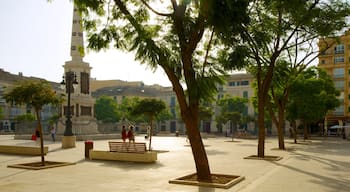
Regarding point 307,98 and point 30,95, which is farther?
point 307,98

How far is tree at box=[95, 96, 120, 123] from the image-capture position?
77.2m

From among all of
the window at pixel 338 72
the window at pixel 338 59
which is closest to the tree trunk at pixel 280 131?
the window at pixel 338 72

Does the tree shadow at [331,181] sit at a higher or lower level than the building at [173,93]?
lower

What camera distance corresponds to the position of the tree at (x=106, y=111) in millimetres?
77250

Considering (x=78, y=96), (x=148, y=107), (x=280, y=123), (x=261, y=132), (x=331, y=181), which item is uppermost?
(x=78, y=96)

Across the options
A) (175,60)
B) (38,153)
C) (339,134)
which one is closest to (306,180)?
(175,60)

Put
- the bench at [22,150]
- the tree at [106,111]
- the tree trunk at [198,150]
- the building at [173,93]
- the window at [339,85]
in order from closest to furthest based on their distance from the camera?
the tree trunk at [198,150] → the bench at [22,150] → the window at [339,85] → the tree at [106,111] → the building at [173,93]

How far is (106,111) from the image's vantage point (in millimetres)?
77438

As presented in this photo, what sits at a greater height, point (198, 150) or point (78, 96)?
point (78, 96)

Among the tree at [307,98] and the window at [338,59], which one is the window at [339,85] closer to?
the window at [338,59]

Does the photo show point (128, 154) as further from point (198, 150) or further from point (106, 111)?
point (106, 111)

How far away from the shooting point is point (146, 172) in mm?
13875

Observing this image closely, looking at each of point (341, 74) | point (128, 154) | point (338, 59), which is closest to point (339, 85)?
point (341, 74)

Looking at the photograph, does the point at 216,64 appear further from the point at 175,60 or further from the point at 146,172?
the point at 146,172
